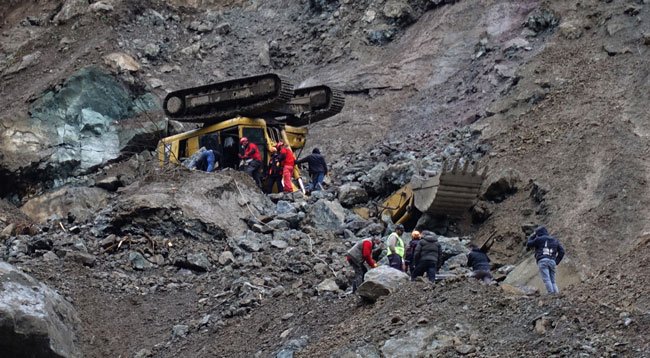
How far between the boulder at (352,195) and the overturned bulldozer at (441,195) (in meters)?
0.76

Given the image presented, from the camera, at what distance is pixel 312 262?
14.3 metres

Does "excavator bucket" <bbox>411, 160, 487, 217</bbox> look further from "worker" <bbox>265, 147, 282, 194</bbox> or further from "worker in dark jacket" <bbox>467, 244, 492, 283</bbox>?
"worker in dark jacket" <bbox>467, 244, 492, 283</bbox>

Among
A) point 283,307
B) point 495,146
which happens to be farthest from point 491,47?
point 283,307

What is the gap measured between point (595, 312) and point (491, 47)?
49.9 feet

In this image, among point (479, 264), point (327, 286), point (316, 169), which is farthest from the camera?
point (316, 169)

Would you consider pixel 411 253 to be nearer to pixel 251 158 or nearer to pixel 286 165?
pixel 286 165

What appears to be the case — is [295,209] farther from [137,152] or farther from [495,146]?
[137,152]

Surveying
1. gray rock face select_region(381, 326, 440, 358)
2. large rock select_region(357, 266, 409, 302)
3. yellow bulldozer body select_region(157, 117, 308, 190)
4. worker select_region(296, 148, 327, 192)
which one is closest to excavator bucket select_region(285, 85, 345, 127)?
yellow bulldozer body select_region(157, 117, 308, 190)

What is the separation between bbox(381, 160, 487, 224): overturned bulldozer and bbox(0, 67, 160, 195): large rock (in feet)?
28.5

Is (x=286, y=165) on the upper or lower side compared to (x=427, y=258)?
upper

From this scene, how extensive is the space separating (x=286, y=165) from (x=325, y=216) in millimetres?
2069

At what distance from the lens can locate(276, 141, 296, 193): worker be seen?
18.0m

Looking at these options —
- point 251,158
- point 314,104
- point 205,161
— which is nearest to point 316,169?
point 251,158

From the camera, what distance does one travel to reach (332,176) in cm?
2009
